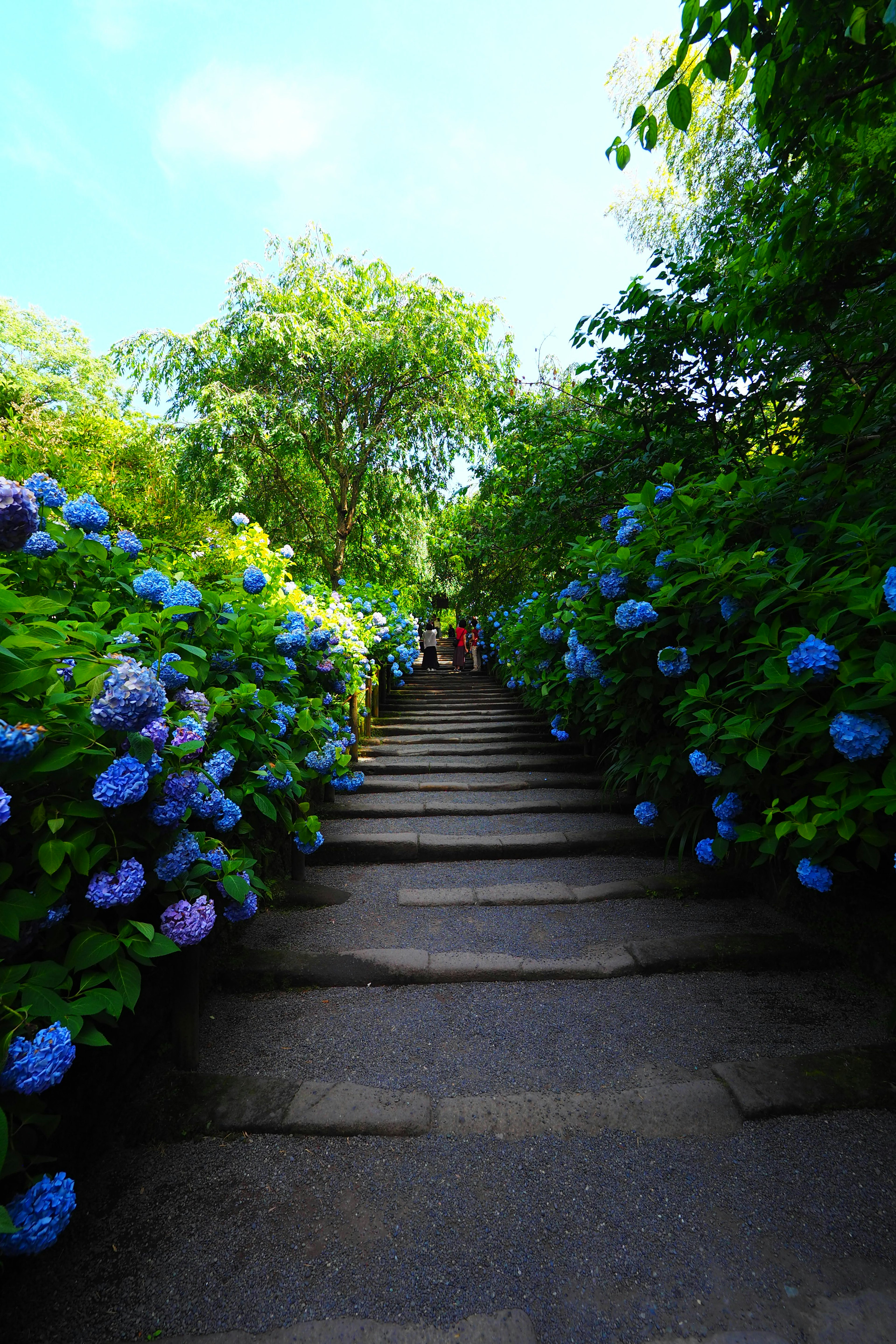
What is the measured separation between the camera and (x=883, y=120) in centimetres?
266

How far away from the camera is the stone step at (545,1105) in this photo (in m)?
1.63

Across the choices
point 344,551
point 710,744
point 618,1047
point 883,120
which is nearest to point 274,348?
point 344,551

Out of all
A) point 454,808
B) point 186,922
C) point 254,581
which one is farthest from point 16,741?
point 454,808

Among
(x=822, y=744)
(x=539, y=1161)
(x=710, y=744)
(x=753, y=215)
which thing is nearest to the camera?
(x=539, y=1161)

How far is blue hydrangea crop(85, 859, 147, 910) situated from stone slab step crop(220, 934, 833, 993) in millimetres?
1197

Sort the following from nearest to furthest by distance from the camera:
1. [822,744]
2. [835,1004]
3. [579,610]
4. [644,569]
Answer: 1. [822,744]
2. [835,1004]
3. [644,569]
4. [579,610]

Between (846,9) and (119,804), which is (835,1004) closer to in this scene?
(119,804)

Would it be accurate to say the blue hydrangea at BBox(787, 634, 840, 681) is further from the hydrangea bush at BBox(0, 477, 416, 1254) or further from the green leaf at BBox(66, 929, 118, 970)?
the green leaf at BBox(66, 929, 118, 970)

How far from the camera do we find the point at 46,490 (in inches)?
85.2

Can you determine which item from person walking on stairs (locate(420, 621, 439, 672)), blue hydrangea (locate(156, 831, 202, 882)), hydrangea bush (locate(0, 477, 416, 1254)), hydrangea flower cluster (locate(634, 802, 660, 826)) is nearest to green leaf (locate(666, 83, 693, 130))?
hydrangea bush (locate(0, 477, 416, 1254))

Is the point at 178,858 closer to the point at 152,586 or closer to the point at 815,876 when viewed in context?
the point at 152,586

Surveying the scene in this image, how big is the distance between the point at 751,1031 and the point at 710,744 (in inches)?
38.0

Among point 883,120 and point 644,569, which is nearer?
point 883,120

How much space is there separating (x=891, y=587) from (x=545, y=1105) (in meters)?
1.67
